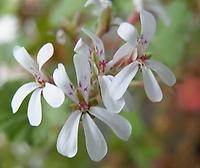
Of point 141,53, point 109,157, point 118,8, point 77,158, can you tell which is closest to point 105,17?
point 141,53

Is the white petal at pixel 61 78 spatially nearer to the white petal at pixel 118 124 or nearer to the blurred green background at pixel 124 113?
the white petal at pixel 118 124

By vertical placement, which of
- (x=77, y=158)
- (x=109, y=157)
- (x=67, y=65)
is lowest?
(x=109, y=157)

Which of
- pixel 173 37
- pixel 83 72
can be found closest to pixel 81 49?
pixel 83 72

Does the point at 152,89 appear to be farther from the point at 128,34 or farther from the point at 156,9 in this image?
the point at 156,9

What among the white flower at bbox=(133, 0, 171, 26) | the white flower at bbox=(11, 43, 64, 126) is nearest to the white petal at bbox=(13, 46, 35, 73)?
the white flower at bbox=(11, 43, 64, 126)

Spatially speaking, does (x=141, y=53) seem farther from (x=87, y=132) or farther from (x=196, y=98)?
(x=196, y=98)

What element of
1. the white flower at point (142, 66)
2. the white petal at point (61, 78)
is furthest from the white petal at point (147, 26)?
the white petal at point (61, 78)

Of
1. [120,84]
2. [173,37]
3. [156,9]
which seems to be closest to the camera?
[120,84]
